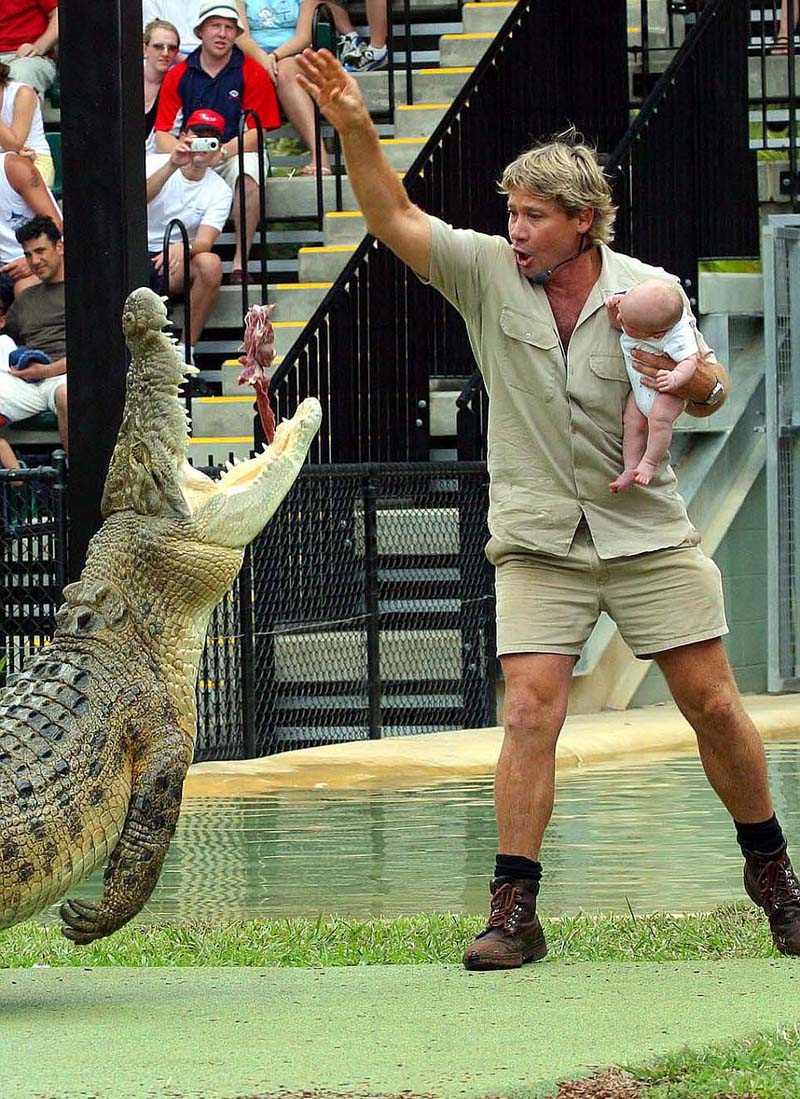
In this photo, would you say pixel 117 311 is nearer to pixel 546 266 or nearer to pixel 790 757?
pixel 546 266

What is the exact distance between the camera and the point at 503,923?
502 centimetres

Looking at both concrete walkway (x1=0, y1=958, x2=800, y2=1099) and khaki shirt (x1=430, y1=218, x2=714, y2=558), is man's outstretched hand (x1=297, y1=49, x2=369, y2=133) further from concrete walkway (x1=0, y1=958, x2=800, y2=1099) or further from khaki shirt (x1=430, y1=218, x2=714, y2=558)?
concrete walkway (x1=0, y1=958, x2=800, y2=1099)

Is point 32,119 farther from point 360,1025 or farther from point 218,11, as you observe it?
point 360,1025

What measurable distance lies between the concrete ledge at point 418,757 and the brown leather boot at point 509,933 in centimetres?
352

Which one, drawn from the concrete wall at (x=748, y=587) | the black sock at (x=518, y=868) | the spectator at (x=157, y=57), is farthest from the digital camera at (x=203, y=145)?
the black sock at (x=518, y=868)

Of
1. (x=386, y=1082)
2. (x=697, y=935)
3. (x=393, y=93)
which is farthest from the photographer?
(x=393, y=93)

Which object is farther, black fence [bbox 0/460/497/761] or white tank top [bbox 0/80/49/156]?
white tank top [bbox 0/80/49/156]

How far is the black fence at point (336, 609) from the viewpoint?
9.04 m

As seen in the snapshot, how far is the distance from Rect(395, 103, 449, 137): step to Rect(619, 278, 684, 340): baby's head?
27.5 ft

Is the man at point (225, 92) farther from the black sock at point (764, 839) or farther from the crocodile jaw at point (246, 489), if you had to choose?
the black sock at point (764, 839)

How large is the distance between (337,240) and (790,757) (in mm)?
5140

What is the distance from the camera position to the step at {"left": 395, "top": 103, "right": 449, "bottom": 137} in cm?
1315

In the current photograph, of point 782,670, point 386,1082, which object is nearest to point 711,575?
point 386,1082

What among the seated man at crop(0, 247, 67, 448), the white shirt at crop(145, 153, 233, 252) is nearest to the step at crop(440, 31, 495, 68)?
the white shirt at crop(145, 153, 233, 252)
